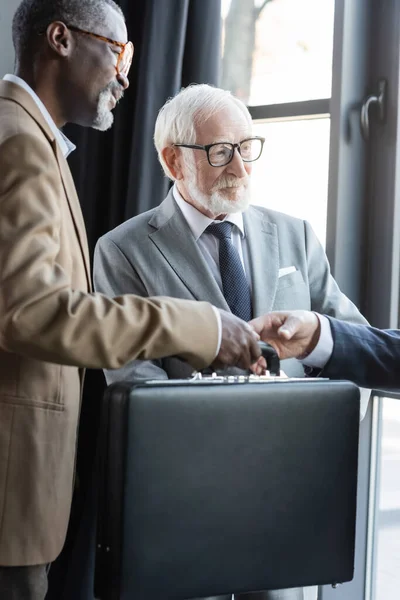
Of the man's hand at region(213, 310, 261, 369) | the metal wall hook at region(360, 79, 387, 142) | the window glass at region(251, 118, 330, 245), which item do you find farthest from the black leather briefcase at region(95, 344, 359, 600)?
the window glass at region(251, 118, 330, 245)

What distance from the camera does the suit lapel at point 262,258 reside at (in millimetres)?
1996

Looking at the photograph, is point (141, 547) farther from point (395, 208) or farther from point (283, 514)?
point (395, 208)

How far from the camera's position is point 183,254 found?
6.61 feet

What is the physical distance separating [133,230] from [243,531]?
0.91 metres

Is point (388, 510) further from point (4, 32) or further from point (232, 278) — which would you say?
point (4, 32)

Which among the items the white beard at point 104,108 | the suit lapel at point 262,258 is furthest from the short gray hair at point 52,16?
the suit lapel at point 262,258

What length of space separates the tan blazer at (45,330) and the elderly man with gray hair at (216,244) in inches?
15.9

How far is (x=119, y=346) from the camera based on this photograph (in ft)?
4.46

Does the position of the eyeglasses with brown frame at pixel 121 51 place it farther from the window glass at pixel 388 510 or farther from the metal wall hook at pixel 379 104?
the window glass at pixel 388 510

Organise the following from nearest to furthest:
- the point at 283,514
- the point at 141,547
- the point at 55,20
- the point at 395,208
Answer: the point at 141,547 → the point at 283,514 → the point at 55,20 → the point at 395,208

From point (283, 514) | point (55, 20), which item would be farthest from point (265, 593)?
point (55, 20)

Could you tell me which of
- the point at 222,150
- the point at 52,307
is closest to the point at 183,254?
the point at 222,150

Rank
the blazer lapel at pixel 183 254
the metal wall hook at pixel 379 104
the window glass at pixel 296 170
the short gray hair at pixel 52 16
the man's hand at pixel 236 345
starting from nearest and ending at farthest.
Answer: the man's hand at pixel 236 345, the short gray hair at pixel 52 16, the blazer lapel at pixel 183 254, the metal wall hook at pixel 379 104, the window glass at pixel 296 170

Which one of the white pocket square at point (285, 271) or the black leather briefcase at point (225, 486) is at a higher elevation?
the white pocket square at point (285, 271)
